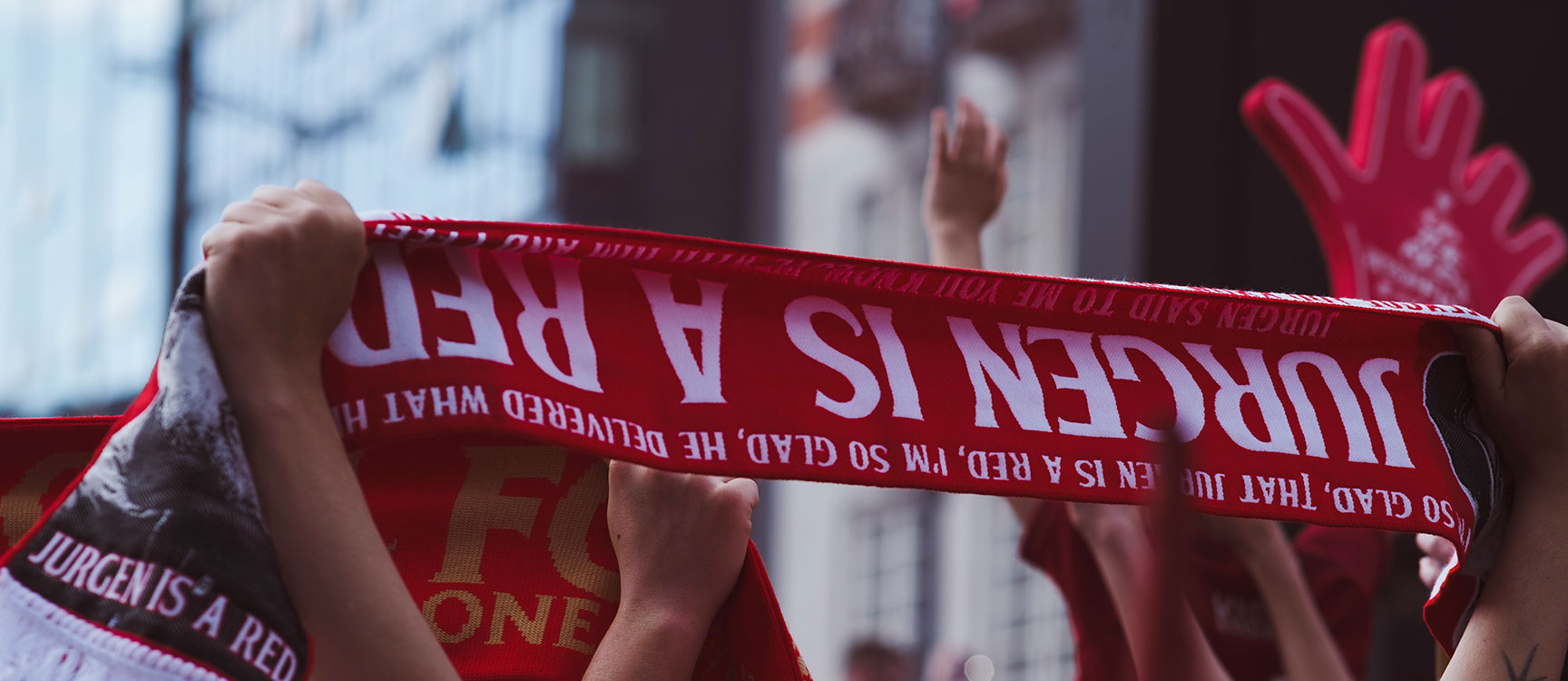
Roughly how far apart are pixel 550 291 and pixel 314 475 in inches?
10.2

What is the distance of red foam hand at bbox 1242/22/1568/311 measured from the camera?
3184 millimetres

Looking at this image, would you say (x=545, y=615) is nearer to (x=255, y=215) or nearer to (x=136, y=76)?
(x=255, y=215)

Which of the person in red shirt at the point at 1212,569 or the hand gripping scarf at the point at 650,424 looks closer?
the hand gripping scarf at the point at 650,424

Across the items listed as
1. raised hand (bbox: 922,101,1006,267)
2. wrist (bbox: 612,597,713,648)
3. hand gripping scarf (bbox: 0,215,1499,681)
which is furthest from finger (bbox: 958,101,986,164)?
wrist (bbox: 612,597,713,648)

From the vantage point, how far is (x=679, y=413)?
1.23 m

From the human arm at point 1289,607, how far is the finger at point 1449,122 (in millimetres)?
1793

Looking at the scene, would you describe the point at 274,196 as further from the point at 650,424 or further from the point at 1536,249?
the point at 1536,249

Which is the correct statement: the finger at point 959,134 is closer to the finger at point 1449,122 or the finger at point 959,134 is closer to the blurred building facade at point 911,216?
the finger at point 1449,122

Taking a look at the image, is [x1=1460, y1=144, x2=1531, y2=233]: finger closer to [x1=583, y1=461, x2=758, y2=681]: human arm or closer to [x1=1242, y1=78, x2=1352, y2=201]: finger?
[x1=1242, y1=78, x2=1352, y2=201]: finger

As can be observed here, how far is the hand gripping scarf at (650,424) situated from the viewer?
3.35 ft

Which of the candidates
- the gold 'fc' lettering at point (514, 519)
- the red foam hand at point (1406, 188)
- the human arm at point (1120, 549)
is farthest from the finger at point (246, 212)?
the red foam hand at point (1406, 188)

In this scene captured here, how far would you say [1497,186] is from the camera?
373 centimetres

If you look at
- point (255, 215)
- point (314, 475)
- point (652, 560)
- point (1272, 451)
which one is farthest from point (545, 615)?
point (1272, 451)

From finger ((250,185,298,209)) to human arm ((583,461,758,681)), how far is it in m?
0.36
